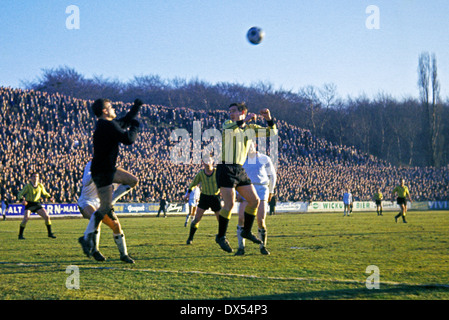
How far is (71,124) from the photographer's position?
4312cm

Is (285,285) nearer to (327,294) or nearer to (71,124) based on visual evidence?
(327,294)

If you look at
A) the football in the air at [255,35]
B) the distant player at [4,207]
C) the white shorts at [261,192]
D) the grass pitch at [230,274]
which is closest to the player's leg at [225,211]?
the grass pitch at [230,274]

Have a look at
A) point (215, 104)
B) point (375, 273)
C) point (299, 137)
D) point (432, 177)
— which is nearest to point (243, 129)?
point (375, 273)

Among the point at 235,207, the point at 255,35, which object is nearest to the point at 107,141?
the point at 255,35

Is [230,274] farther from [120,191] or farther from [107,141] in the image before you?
[107,141]

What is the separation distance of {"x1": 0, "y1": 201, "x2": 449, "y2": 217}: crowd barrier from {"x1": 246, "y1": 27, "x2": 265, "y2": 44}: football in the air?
24.0 m

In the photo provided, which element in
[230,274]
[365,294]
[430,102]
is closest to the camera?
[365,294]

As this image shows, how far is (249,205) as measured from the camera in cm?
980

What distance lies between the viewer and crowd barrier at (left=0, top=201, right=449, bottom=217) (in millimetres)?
32594

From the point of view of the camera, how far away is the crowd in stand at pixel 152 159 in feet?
112

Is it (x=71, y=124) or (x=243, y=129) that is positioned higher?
(x=71, y=124)

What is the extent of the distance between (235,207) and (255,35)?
1235 inches
